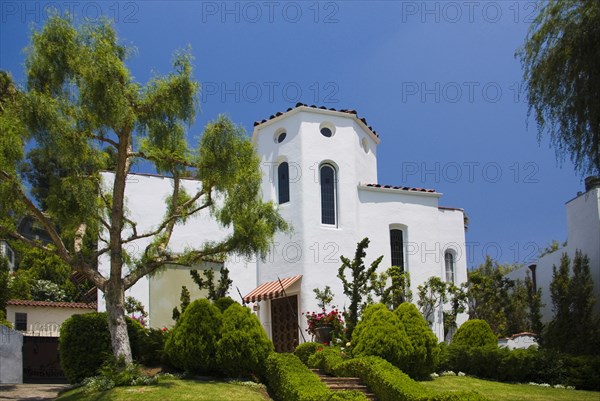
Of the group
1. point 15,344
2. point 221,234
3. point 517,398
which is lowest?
point 517,398

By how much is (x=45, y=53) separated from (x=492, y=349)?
16.4m

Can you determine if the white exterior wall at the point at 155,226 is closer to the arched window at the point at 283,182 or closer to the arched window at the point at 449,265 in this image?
the arched window at the point at 283,182

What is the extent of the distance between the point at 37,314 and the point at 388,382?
17.5 m

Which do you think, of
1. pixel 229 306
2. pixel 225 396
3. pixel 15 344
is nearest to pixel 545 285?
pixel 229 306

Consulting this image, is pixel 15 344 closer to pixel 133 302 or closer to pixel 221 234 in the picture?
pixel 133 302

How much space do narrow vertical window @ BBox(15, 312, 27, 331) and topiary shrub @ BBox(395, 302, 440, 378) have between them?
16.2 m

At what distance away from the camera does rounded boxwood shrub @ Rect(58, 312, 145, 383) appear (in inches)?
771

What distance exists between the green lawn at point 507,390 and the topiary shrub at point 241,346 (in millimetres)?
5083

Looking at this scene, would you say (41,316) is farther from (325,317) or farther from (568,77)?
(568,77)

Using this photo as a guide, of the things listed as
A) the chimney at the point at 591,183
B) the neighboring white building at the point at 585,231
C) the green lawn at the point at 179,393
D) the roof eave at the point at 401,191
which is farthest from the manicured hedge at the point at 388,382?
the chimney at the point at 591,183

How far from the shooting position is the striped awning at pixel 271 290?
90.4 feet

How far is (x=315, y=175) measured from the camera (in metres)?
29.0

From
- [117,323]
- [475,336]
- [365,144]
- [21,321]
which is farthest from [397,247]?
[21,321]

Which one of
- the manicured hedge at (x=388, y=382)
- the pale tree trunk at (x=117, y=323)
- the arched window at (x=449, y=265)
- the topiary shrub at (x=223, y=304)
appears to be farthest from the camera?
the arched window at (x=449, y=265)
